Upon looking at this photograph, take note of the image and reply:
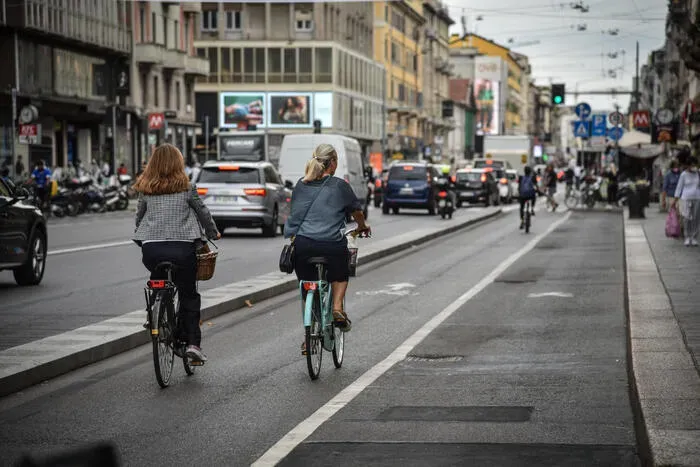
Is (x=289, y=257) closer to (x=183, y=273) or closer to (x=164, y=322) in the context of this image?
(x=183, y=273)

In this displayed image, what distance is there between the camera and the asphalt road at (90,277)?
13.1 meters

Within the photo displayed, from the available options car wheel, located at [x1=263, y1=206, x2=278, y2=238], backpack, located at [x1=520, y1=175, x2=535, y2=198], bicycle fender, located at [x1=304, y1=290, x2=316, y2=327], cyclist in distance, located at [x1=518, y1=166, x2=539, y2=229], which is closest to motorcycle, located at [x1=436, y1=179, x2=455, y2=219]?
cyclist in distance, located at [x1=518, y1=166, x2=539, y2=229]

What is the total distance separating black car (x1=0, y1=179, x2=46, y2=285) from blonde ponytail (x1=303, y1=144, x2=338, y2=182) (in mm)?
7318

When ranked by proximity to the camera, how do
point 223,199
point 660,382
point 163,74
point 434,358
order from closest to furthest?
point 660,382, point 434,358, point 223,199, point 163,74

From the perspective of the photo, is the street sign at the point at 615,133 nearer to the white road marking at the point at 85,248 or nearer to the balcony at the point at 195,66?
the white road marking at the point at 85,248

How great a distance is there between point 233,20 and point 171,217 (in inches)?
3367

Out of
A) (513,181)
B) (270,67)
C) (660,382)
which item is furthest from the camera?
(270,67)

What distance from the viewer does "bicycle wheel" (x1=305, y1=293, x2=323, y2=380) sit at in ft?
31.7

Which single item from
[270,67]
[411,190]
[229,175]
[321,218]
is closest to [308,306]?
[321,218]

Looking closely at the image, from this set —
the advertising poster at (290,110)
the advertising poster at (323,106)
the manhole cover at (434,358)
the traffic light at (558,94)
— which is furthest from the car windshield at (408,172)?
the advertising poster at (290,110)

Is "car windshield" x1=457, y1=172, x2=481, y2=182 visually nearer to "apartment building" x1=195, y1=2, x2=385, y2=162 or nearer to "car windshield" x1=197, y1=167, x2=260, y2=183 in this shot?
"car windshield" x1=197, y1=167, x2=260, y2=183

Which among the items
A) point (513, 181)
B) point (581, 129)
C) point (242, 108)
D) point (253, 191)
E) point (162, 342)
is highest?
point (242, 108)

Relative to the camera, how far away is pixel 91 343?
10984mm

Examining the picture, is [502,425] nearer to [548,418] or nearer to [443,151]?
[548,418]
